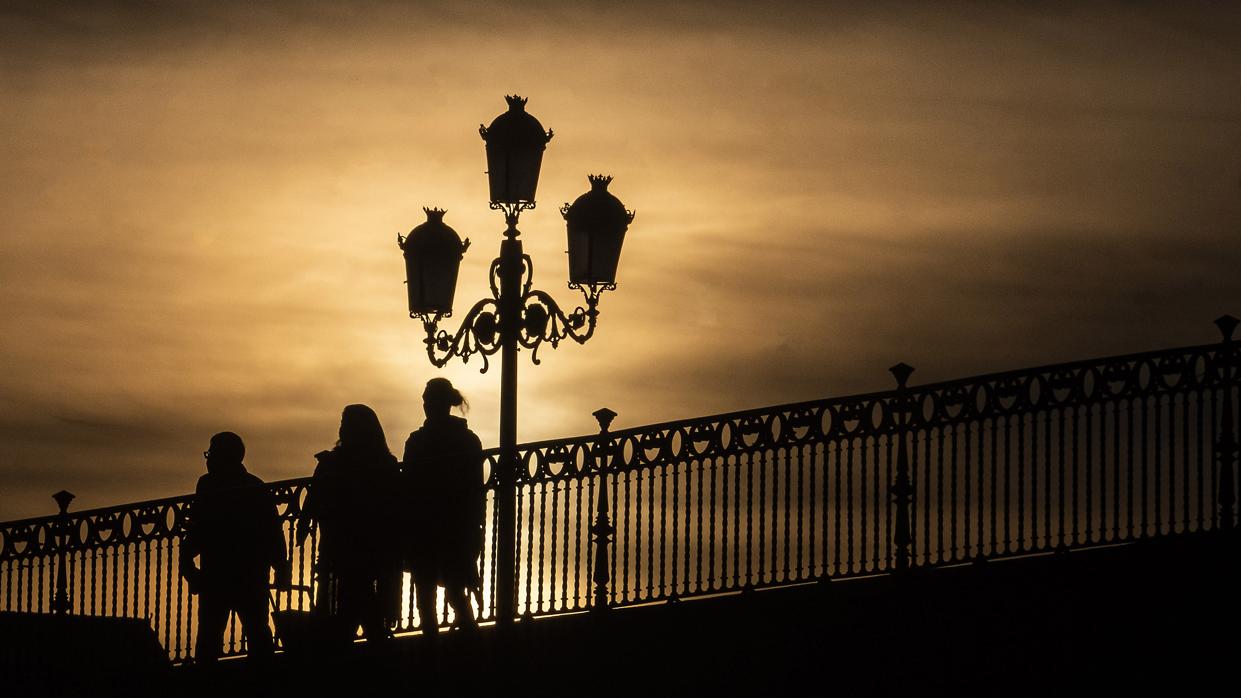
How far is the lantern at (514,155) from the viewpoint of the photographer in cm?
2005

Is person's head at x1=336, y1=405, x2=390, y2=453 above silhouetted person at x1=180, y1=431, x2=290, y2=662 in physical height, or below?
above

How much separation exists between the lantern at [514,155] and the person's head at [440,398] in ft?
5.02

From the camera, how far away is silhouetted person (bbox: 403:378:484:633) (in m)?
20.1

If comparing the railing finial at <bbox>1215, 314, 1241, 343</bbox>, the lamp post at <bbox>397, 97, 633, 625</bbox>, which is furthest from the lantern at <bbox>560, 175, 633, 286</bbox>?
the railing finial at <bbox>1215, 314, 1241, 343</bbox>

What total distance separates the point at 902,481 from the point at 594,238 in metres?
3.17

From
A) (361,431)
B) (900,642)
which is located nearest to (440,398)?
(361,431)

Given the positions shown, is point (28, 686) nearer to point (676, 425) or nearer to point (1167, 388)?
point (676, 425)

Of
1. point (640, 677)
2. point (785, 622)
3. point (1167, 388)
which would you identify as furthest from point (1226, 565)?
point (640, 677)

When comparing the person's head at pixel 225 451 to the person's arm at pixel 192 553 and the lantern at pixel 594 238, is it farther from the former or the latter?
the lantern at pixel 594 238

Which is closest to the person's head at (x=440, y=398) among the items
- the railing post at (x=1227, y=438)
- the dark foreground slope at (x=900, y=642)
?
the dark foreground slope at (x=900, y=642)

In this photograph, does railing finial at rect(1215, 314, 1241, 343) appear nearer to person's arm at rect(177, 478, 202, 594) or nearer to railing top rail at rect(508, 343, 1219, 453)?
railing top rail at rect(508, 343, 1219, 453)

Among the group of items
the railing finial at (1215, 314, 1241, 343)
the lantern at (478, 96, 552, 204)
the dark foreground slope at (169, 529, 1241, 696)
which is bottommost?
the dark foreground slope at (169, 529, 1241, 696)

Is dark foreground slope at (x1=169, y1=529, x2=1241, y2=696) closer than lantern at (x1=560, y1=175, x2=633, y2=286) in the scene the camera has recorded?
Yes

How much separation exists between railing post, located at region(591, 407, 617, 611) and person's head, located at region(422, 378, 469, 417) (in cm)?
116
